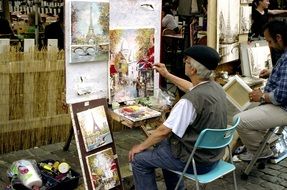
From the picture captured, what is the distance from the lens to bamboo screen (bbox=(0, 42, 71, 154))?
174 inches

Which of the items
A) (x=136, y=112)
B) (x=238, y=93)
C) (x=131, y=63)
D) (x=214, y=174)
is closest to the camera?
(x=214, y=174)

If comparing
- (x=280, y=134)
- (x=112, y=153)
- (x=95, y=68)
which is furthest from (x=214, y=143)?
(x=280, y=134)

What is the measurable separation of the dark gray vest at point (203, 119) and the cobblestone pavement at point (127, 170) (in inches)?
39.6

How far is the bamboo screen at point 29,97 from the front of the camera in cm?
442

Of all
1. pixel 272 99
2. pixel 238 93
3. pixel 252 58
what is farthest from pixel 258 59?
pixel 272 99

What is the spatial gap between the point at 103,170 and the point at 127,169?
0.63 metres

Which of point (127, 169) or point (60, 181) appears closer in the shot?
point (60, 181)

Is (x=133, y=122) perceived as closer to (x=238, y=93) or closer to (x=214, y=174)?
(x=214, y=174)

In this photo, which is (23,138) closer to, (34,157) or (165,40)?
(34,157)

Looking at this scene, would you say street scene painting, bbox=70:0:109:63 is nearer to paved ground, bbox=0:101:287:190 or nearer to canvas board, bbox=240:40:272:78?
paved ground, bbox=0:101:287:190

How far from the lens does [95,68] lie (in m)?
3.50

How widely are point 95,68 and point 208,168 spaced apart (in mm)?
1193

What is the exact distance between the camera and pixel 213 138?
289cm

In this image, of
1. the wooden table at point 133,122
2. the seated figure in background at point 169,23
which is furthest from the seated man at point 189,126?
the seated figure in background at point 169,23
